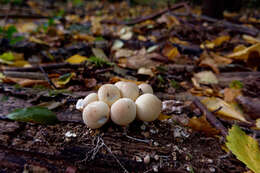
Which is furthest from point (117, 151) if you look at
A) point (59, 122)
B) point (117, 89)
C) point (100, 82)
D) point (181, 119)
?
point (100, 82)

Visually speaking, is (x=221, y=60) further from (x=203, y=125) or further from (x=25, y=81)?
(x=25, y=81)

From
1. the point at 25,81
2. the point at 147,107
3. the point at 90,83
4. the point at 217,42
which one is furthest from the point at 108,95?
the point at 217,42

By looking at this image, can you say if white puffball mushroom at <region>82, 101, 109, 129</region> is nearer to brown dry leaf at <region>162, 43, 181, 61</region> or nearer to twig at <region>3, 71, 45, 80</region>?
twig at <region>3, 71, 45, 80</region>

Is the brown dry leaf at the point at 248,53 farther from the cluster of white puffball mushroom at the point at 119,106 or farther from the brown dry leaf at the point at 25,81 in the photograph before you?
the brown dry leaf at the point at 25,81

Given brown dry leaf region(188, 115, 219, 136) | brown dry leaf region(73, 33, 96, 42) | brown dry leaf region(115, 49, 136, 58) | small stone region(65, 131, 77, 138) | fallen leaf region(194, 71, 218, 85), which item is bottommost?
brown dry leaf region(188, 115, 219, 136)

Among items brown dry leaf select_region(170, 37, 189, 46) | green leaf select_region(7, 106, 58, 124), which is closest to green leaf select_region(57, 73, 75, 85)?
green leaf select_region(7, 106, 58, 124)
